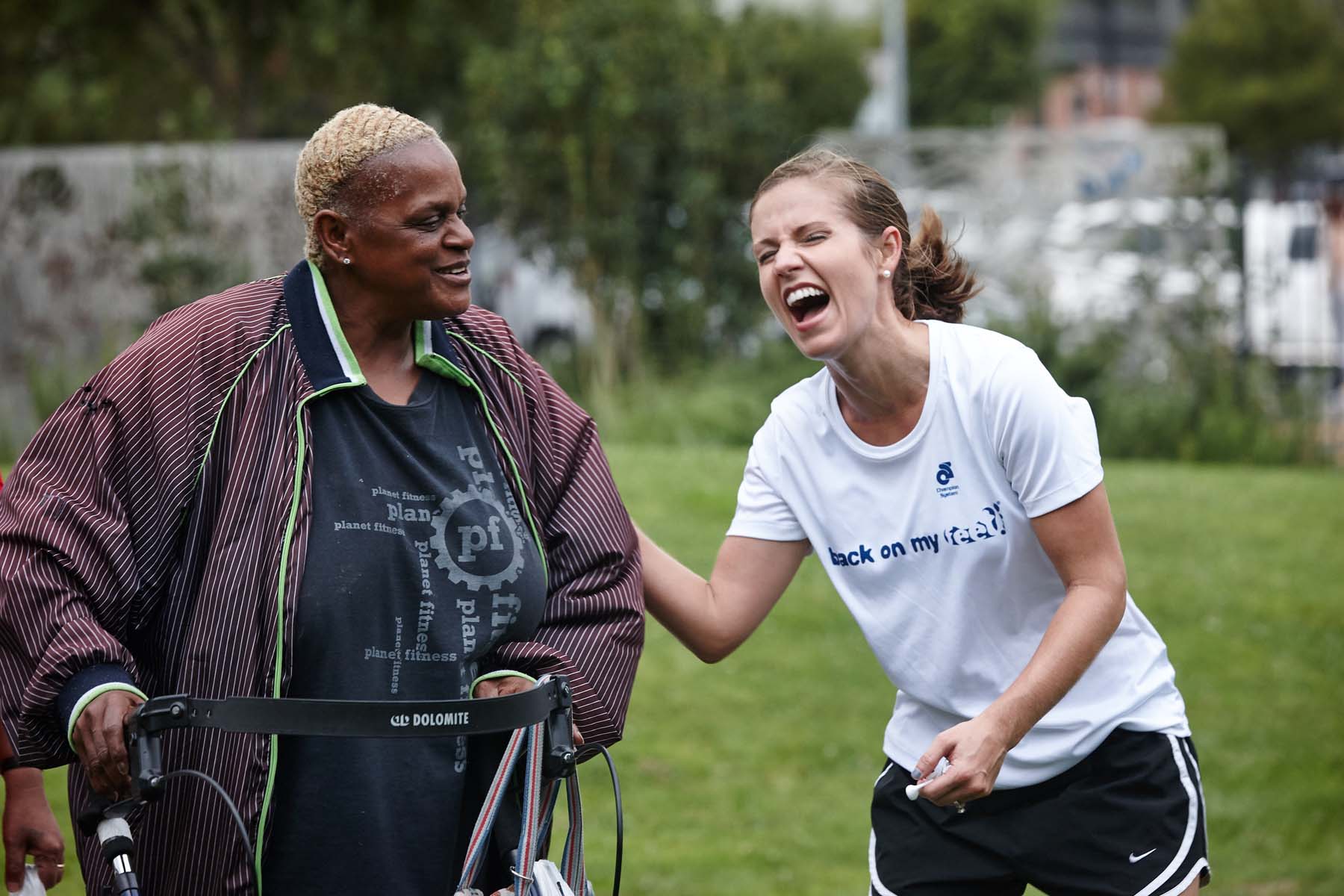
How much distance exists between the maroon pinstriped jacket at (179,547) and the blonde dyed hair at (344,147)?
19 cm

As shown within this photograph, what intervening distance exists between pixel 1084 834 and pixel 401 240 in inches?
67.0

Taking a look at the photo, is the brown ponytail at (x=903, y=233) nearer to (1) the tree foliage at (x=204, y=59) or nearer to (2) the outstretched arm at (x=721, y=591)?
(2) the outstretched arm at (x=721, y=591)

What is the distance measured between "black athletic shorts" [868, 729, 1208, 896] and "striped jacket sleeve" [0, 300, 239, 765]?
1.57 metres

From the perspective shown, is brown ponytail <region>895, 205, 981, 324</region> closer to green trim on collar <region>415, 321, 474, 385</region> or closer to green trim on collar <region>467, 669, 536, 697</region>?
green trim on collar <region>415, 321, 474, 385</region>

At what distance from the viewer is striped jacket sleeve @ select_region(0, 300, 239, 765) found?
2.66 metres

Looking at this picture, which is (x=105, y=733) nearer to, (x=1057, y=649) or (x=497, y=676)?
(x=497, y=676)

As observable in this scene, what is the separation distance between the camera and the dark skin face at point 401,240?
287 centimetres

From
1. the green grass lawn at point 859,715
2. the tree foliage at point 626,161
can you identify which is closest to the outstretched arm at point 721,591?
the green grass lawn at point 859,715

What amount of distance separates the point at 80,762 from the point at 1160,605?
649 centimetres

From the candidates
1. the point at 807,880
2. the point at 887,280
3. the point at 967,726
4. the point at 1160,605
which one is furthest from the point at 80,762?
the point at 1160,605

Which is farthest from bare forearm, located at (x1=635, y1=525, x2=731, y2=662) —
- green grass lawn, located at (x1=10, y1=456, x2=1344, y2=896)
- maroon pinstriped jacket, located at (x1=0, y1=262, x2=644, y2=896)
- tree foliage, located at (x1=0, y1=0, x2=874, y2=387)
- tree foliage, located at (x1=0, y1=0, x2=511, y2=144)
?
tree foliage, located at (x1=0, y1=0, x2=511, y2=144)

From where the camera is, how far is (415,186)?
9.41ft

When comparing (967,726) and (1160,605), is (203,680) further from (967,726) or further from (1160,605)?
(1160,605)

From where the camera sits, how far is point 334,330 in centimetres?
292
